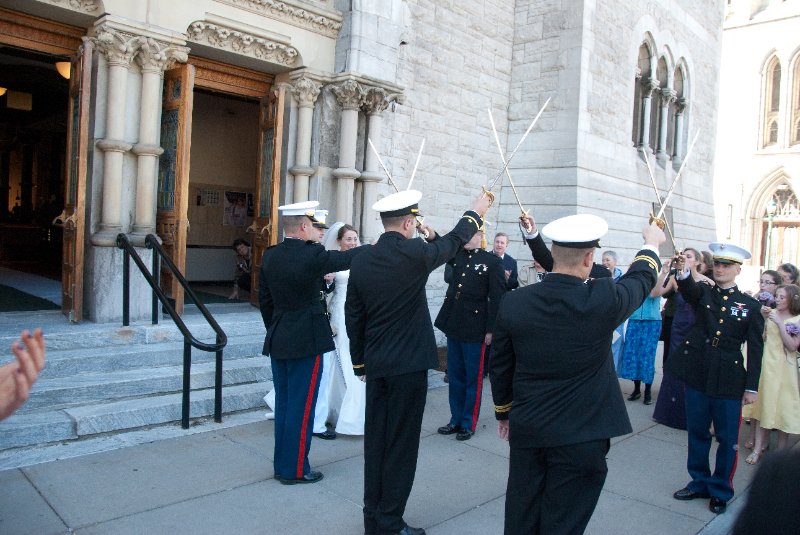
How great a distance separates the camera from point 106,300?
6.54 metres

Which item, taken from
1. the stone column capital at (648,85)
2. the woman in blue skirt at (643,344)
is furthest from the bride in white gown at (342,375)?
the stone column capital at (648,85)

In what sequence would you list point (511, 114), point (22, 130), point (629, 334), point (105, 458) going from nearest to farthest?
point (105, 458)
point (629, 334)
point (511, 114)
point (22, 130)

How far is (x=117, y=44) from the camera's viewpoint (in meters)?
6.47

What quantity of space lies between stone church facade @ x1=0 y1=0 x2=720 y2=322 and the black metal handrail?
0.30 m

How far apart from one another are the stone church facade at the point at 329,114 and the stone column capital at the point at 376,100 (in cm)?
3

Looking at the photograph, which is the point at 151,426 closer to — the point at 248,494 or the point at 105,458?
the point at 105,458

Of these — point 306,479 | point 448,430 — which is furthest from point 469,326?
point 306,479

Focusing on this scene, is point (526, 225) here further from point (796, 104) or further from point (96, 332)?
point (796, 104)

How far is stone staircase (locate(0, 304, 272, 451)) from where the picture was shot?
5.02m

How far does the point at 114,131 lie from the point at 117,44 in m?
0.85

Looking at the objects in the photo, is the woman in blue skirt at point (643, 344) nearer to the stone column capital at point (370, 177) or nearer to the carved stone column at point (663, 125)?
the stone column capital at point (370, 177)

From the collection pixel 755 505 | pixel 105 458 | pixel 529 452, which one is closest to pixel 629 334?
pixel 529 452

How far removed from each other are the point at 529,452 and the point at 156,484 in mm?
2684

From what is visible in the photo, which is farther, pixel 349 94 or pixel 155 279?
pixel 349 94
